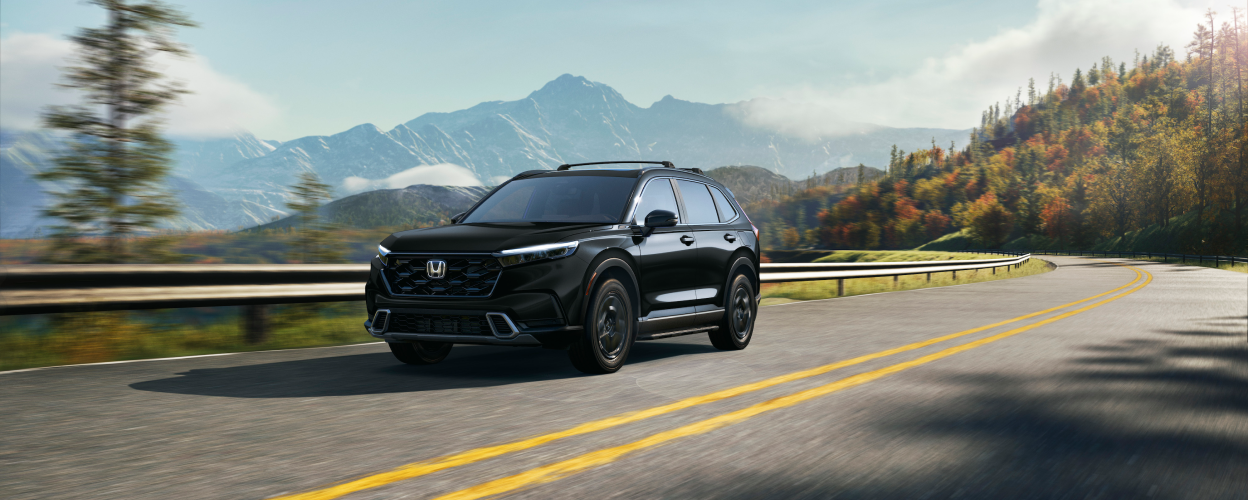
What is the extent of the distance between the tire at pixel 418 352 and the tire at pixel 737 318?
8.71ft

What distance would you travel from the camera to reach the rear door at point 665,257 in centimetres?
790

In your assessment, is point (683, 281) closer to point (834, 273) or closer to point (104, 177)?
point (104, 177)

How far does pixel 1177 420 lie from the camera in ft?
18.6

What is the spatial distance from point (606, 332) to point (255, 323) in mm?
4246

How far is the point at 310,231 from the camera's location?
1359cm

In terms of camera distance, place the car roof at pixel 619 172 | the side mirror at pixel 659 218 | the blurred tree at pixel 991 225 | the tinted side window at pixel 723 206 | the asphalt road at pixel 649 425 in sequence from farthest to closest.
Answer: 1. the blurred tree at pixel 991 225
2. the tinted side window at pixel 723 206
3. the car roof at pixel 619 172
4. the side mirror at pixel 659 218
5. the asphalt road at pixel 649 425

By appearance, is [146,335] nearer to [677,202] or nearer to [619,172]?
[619,172]

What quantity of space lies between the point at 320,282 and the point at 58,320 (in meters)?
2.43

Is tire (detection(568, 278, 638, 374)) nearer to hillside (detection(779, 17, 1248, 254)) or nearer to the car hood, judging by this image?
the car hood

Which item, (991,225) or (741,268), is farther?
(991,225)

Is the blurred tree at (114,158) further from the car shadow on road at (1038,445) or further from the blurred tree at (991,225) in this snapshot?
the blurred tree at (991,225)

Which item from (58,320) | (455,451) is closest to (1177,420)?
(455,451)

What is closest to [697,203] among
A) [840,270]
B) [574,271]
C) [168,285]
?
[574,271]

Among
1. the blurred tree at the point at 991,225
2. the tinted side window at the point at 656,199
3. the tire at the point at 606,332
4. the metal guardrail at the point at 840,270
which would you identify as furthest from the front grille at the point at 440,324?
the blurred tree at the point at 991,225
